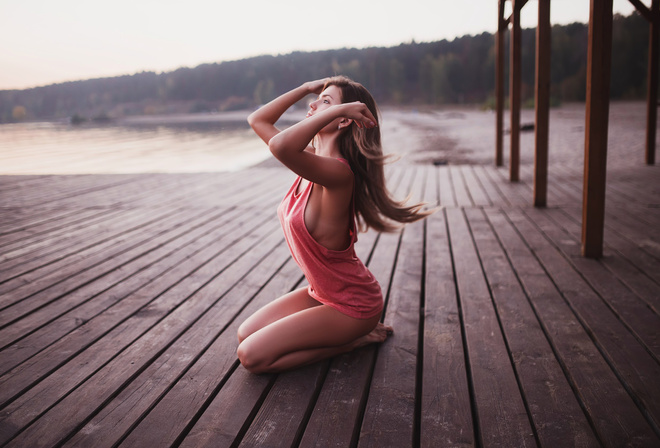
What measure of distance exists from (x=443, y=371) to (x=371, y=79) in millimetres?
55333

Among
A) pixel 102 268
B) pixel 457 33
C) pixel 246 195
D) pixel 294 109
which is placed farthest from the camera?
pixel 457 33

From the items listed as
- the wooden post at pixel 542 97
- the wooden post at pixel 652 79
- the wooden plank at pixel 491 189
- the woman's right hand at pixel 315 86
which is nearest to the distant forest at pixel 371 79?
the wooden post at pixel 652 79

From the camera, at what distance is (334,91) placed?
1.89 metres

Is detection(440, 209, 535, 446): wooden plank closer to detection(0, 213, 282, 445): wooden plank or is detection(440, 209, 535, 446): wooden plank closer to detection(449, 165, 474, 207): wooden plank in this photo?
detection(0, 213, 282, 445): wooden plank

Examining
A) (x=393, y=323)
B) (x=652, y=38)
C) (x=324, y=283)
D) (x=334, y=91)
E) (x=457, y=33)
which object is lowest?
(x=393, y=323)

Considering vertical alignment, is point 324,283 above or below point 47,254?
above

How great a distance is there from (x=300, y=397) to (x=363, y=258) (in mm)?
1757

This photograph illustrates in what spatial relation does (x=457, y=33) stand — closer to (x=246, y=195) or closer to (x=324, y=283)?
(x=246, y=195)

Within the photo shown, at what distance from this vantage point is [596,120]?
3.00 m

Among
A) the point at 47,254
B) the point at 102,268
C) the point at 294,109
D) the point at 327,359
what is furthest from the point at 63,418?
the point at 294,109

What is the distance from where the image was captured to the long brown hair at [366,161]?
1876 millimetres

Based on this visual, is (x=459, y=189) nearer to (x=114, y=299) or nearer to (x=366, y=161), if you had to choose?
(x=366, y=161)

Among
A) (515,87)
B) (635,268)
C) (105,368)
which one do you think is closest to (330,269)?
(105,368)

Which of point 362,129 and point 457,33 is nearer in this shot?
point 362,129
